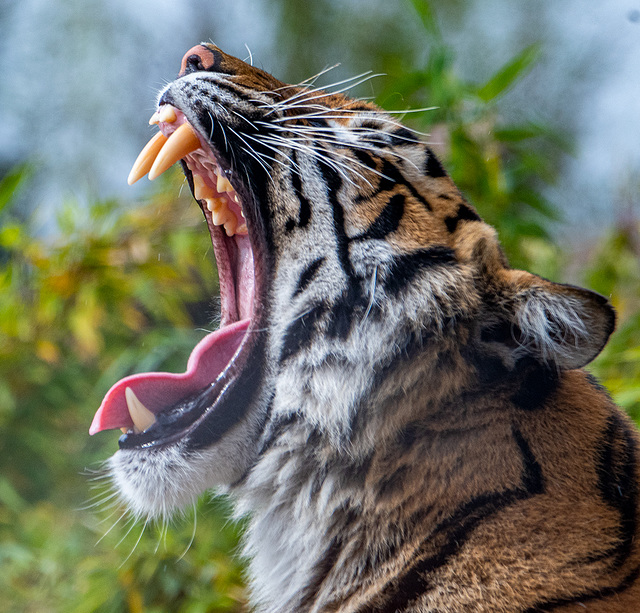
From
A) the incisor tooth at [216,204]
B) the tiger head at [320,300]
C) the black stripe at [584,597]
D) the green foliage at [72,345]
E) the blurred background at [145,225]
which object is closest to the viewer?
the black stripe at [584,597]

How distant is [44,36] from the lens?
1236 millimetres

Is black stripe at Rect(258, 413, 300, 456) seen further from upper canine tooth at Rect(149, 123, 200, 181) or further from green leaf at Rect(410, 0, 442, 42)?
green leaf at Rect(410, 0, 442, 42)

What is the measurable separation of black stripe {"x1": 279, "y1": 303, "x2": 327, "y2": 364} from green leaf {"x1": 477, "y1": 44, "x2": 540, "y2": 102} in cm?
111

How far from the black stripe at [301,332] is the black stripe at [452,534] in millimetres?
276

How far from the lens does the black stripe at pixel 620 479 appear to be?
0.75m

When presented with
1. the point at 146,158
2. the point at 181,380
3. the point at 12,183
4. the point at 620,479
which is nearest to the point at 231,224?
the point at 146,158

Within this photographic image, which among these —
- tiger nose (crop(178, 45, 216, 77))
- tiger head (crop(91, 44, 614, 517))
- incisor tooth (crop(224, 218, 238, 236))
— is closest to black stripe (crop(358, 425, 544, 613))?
tiger head (crop(91, 44, 614, 517))

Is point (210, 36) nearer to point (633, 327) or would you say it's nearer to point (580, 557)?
point (580, 557)

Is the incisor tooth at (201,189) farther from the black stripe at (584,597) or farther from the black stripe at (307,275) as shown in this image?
the black stripe at (584,597)

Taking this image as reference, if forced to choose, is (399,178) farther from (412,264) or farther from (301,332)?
(301,332)

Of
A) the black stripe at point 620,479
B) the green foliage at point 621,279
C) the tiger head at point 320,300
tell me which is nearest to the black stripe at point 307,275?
the tiger head at point 320,300

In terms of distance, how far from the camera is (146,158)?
3.06 feet

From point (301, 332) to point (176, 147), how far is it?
308mm

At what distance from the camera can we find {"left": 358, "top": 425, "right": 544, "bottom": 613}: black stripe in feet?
→ 2.43
